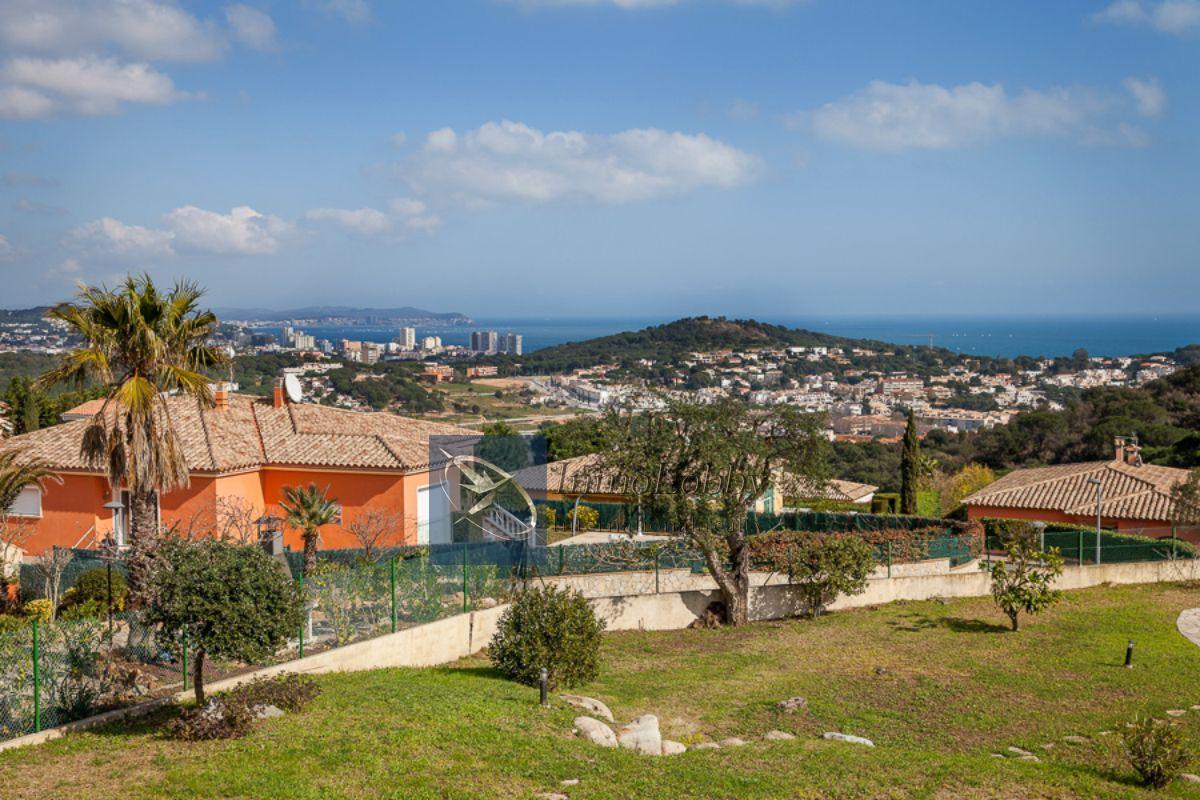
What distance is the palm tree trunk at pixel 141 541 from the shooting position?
52.9 feet

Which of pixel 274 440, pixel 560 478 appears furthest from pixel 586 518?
pixel 274 440

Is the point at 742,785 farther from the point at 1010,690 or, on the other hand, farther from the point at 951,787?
the point at 1010,690

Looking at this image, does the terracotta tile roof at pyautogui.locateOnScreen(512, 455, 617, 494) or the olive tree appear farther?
the terracotta tile roof at pyautogui.locateOnScreen(512, 455, 617, 494)

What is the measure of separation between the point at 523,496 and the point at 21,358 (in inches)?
2402

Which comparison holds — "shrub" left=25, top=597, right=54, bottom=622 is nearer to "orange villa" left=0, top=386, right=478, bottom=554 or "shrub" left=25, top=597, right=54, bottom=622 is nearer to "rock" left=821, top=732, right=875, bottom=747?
"orange villa" left=0, top=386, right=478, bottom=554

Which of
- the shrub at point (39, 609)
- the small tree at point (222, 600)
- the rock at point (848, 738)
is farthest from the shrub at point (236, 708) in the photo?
the rock at point (848, 738)

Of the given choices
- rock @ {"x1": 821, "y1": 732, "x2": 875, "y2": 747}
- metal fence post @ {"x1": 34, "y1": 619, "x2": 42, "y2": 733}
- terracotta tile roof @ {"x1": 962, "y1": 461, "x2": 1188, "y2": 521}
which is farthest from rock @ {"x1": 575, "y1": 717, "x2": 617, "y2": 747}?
terracotta tile roof @ {"x1": 962, "y1": 461, "x2": 1188, "y2": 521}

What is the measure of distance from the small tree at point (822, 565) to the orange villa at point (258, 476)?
353 inches

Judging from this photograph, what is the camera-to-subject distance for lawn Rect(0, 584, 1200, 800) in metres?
9.99

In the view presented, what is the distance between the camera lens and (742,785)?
10516mm

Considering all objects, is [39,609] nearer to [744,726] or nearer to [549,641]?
[549,641]

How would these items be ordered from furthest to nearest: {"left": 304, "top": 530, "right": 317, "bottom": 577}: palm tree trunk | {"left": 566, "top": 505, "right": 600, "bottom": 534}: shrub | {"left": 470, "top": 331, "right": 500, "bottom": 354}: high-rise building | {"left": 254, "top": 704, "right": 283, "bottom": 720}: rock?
{"left": 470, "top": 331, "right": 500, "bottom": 354}: high-rise building < {"left": 566, "top": 505, "right": 600, "bottom": 534}: shrub < {"left": 304, "top": 530, "right": 317, "bottom": 577}: palm tree trunk < {"left": 254, "top": 704, "right": 283, "bottom": 720}: rock

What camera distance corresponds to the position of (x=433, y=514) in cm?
2658

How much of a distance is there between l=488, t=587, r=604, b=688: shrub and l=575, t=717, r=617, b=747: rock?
95.5 inches
